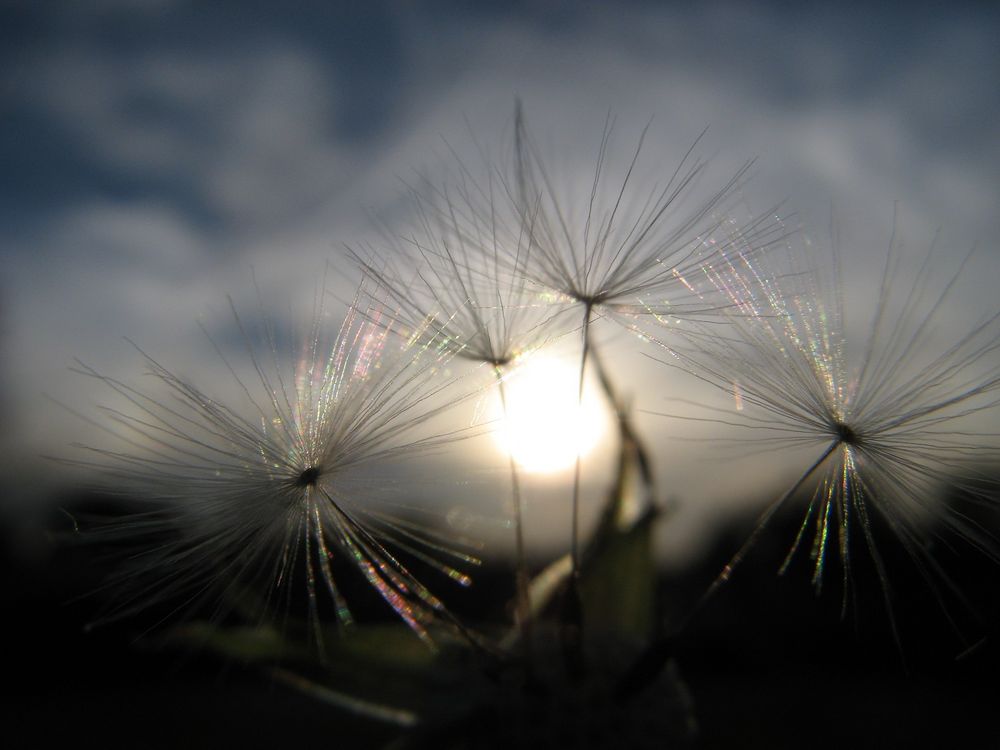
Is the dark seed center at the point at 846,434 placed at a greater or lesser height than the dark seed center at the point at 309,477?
lesser

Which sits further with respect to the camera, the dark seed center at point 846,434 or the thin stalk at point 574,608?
the dark seed center at point 846,434

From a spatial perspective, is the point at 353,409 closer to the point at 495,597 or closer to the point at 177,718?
the point at 495,597

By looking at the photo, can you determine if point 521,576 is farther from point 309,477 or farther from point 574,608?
point 309,477

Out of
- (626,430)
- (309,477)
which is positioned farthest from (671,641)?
(309,477)

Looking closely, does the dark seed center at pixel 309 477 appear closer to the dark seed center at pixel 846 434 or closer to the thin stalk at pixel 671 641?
the thin stalk at pixel 671 641

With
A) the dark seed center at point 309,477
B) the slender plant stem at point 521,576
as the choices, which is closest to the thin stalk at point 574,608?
the slender plant stem at point 521,576

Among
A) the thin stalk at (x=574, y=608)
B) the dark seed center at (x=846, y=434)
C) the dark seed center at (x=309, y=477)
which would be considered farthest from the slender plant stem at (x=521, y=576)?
the dark seed center at (x=846, y=434)

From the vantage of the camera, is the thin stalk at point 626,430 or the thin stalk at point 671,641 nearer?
the thin stalk at point 671,641

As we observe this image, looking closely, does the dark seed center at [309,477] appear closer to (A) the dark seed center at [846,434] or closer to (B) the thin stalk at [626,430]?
(B) the thin stalk at [626,430]

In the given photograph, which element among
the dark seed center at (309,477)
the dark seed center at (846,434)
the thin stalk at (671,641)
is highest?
the dark seed center at (309,477)
